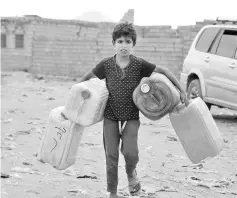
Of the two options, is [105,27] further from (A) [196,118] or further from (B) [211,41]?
(A) [196,118]

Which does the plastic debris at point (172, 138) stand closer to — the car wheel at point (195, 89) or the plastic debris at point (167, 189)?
the car wheel at point (195, 89)

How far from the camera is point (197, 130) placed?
366 cm

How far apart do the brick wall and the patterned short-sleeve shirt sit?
11.7m

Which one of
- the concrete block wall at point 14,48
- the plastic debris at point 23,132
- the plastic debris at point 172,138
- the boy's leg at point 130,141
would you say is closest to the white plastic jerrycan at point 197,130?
the boy's leg at point 130,141

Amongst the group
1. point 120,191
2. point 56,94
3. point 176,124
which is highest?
point 176,124

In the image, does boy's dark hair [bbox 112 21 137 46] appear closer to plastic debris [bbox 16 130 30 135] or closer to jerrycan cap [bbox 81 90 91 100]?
jerrycan cap [bbox 81 90 91 100]

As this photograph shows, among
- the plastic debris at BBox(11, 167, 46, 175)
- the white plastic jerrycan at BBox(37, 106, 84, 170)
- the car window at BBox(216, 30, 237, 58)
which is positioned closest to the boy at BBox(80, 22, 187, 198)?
the white plastic jerrycan at BBox(37, 106, 84, 170)

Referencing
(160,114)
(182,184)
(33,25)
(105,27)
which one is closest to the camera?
(160,114)

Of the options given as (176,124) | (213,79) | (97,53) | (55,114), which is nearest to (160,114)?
(176,124)

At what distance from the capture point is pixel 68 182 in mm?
4453

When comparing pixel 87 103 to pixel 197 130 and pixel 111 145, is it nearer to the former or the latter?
pixel 111 145

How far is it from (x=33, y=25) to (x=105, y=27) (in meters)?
4.96

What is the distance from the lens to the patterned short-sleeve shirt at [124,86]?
11.9 feet

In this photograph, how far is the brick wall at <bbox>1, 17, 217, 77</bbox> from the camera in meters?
15.8
